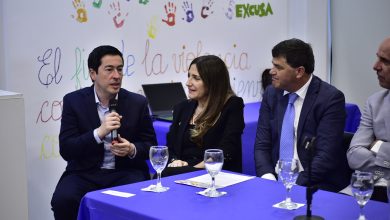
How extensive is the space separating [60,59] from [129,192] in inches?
74.1

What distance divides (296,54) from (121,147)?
3.81 ft

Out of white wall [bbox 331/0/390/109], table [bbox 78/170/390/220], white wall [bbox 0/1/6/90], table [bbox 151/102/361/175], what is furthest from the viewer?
white wall [bbox 331/0/390/109]

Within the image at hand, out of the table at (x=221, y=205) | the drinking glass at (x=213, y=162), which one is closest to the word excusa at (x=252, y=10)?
the table at (x=221, y=205)

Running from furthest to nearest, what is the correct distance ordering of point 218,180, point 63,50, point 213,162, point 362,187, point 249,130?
point 249,130, point 63,50, point 218,180, point 213,162, point 362,187

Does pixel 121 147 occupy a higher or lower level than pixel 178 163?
higher

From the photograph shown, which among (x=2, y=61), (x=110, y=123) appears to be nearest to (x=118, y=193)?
(x=110, y=123)

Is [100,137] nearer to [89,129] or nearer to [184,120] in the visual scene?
[89,129]

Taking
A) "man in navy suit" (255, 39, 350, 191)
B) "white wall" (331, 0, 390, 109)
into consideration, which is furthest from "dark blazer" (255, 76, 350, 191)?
"white wall" (331, 0, 390, 109)

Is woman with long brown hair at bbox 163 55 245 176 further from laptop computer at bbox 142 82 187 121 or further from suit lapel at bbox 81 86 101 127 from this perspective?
laptop computer at bbox 142 82 187 121

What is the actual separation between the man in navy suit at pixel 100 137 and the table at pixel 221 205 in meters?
0.86

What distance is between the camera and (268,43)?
5523 millimetres

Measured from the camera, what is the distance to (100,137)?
307 cm

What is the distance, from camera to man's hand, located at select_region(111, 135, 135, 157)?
3.06 metres

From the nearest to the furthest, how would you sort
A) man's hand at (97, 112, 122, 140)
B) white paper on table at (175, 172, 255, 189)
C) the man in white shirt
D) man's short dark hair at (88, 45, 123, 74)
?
white paper on table at (175, 172, 255, 189) < the man in white shirt < man's hand at (97, 112, 122, 140) < man's short dark hair at (88, 45, 123, 74)
